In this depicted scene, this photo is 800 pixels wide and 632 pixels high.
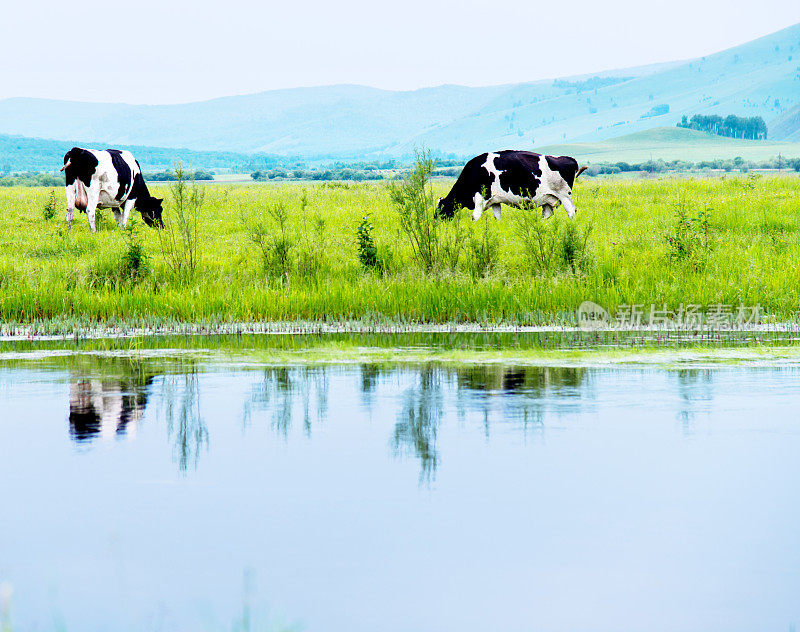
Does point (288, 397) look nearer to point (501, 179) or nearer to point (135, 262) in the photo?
point (135, 262)

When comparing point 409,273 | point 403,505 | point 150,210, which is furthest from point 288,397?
point 150,210

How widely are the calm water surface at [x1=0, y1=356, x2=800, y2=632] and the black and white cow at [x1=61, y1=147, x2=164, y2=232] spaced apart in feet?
50.5

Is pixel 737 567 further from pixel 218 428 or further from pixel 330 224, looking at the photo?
pixel 330 224

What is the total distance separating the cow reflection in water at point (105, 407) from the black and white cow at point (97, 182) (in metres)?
14.8

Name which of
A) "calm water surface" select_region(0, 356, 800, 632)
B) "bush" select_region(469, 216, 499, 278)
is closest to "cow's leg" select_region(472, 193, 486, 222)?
"bush" select_region(469, 216, 499, 278)

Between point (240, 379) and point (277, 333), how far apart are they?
12.1 ft

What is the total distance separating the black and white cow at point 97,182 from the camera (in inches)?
996

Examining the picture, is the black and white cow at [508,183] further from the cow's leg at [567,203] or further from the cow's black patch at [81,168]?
the cow's black patch at [81,168]

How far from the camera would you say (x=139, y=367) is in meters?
12.0

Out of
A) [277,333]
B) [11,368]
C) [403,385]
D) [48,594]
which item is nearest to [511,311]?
[277,333]

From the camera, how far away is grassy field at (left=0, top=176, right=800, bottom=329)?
15.8 metres

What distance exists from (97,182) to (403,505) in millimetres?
20328

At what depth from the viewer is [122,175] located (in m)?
25.8

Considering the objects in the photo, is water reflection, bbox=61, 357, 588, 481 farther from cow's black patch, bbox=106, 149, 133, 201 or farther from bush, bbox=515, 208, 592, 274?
cow's black patch, bbox=106, 149, 133, 201
